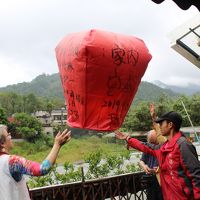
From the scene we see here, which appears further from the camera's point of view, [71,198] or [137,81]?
[71,198]

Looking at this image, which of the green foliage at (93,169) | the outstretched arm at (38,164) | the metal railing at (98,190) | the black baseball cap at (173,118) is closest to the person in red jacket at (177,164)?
the black baseball cap at (173,118)

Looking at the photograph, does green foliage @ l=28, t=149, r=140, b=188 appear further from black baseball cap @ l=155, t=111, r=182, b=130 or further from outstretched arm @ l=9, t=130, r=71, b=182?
outstretched arm @ l=9, t=130, r=71, b=182

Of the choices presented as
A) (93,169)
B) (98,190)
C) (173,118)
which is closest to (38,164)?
(173,118)

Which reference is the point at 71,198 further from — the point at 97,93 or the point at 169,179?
the point at 97,93

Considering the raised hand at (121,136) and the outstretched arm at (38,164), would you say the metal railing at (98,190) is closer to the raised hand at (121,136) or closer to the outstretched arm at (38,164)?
the raised hand at (121,136)

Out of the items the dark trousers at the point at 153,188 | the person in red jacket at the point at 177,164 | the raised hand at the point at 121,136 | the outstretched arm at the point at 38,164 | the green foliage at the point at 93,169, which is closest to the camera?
the outstretched arm at the point at 38,164

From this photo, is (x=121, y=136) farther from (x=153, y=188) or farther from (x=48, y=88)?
(x=48, y=88)

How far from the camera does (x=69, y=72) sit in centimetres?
348

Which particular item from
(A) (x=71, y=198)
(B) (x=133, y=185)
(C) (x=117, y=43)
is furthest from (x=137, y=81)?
(B) (x=133, y=185)

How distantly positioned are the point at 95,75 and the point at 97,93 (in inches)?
6.8

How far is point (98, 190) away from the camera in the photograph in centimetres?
562

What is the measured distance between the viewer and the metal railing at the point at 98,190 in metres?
5.12

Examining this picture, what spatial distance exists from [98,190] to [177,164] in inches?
88.3

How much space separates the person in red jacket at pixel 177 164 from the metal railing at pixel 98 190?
177 centimetres
